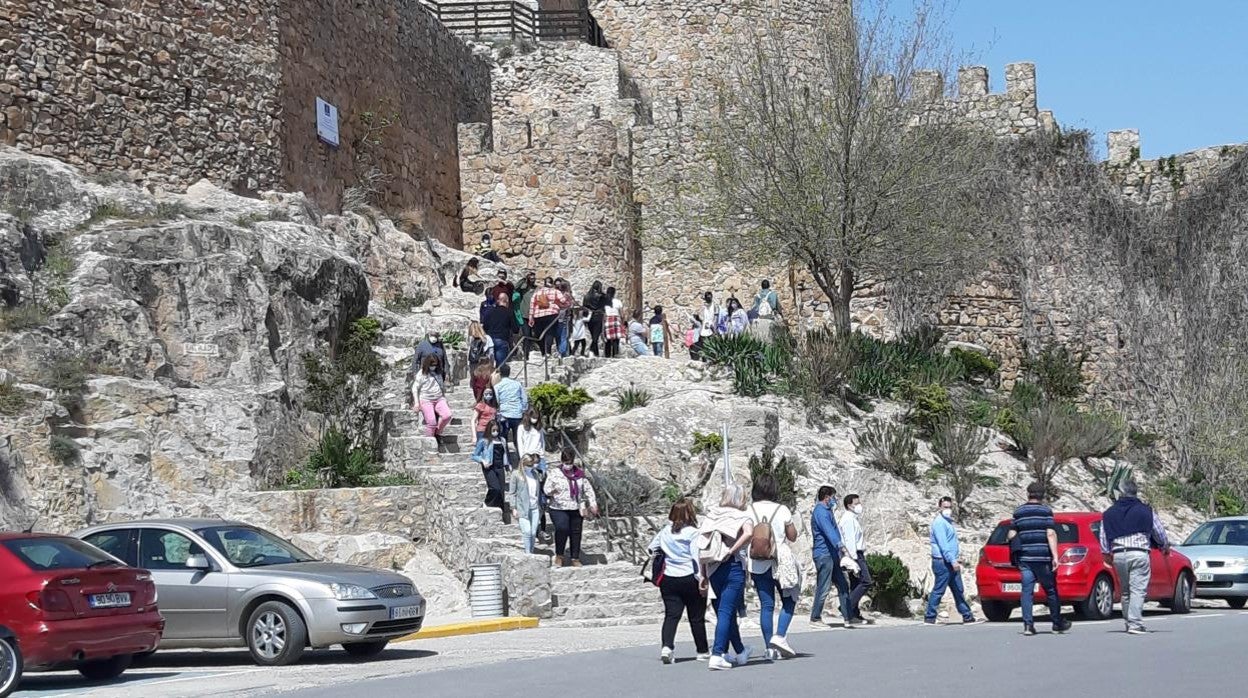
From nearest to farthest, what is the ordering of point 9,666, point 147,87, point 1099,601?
point 9,666 < point 1099,601 < point 147,87

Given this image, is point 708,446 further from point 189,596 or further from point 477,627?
point 189,596

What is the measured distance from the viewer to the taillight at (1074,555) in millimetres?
17391

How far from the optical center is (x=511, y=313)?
23594mm

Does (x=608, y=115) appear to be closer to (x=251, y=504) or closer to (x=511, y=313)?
(x=511, y=313)

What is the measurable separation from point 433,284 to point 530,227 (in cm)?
524

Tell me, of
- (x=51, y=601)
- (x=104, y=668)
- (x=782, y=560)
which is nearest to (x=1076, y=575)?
(x=782, y=560)

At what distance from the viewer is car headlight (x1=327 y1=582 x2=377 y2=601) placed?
13.9m

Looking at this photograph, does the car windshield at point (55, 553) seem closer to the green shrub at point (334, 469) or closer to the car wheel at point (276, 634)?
the car wheel at point (276, 634)

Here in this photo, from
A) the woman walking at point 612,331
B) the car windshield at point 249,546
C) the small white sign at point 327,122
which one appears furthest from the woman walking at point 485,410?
the small white sign at point 327,122

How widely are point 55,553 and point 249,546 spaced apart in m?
2.27

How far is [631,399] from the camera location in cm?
2372

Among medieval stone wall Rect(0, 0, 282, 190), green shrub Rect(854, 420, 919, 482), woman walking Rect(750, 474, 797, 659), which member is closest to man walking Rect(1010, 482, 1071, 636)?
woman walking Rect(750, 474, 797, 659)

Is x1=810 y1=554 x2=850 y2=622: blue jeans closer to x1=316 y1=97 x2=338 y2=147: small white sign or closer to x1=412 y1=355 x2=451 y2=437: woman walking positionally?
x1=412 y1=355 x2=451 y2=437: woman walking

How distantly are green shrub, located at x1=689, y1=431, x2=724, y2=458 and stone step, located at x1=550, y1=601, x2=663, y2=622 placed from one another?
450 cm
